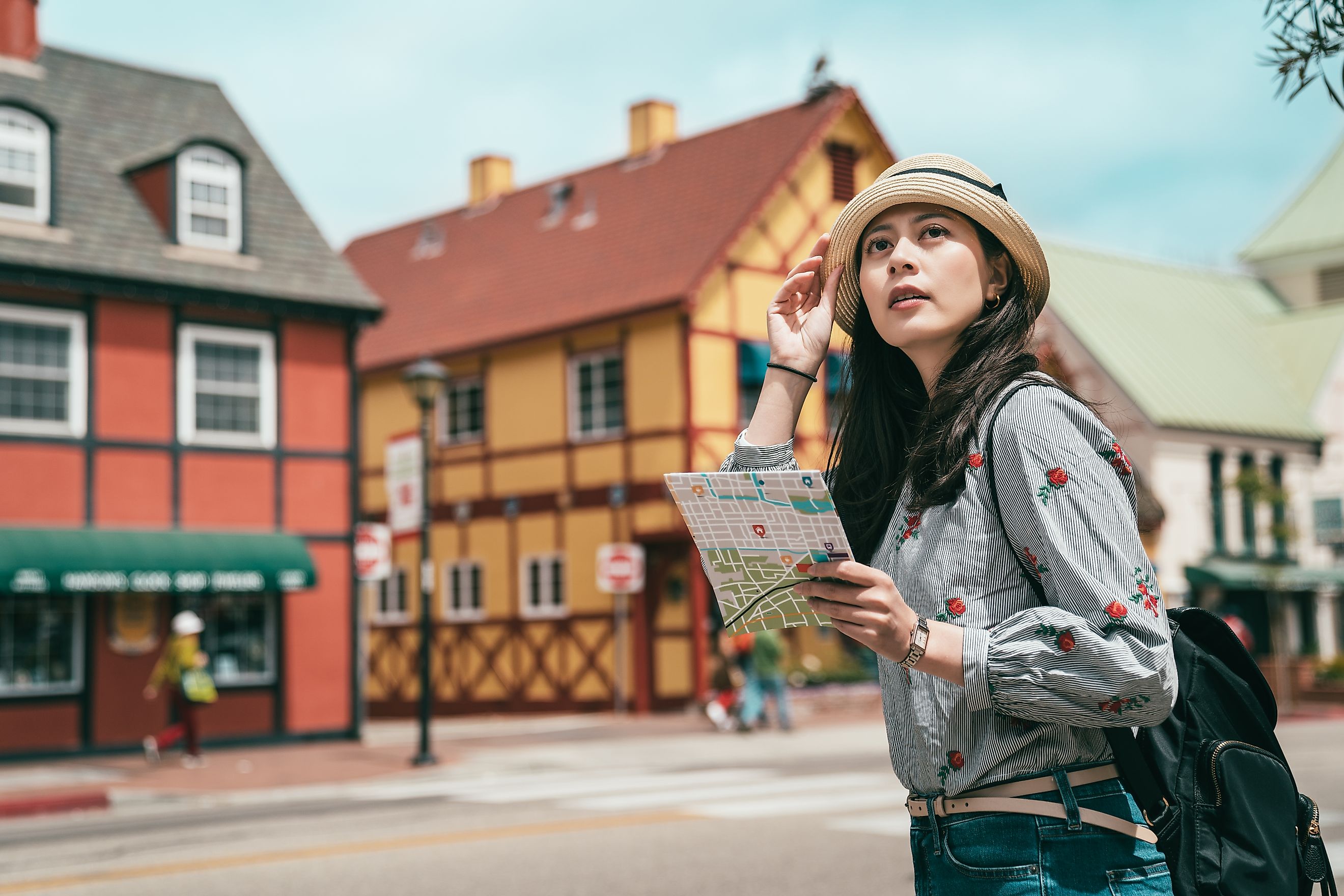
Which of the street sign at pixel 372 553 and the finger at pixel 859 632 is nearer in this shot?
the finger at pixel 859 632

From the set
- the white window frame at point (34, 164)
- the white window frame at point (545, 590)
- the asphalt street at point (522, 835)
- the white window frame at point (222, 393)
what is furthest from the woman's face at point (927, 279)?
the white window frame at point (545, 590)

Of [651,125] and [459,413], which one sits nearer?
[459,413]

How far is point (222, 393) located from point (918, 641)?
1980 cm

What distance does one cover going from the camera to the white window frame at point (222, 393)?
20469mm

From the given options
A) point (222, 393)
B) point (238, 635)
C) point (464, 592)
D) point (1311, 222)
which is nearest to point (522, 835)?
point (238, 635)

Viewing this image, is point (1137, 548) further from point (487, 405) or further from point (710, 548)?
point (487, 405)

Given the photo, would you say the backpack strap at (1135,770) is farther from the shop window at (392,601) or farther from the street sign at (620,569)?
the shop window at (392,601)

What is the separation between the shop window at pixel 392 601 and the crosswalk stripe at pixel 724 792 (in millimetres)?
17385

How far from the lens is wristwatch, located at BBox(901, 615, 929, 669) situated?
222 cm

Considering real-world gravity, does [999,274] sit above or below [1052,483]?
above

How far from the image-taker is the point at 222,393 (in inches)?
822

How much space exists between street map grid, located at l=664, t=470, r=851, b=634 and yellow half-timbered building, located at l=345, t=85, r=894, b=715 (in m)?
22.3

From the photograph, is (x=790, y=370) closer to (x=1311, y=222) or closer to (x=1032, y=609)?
(x=1032, y=609)

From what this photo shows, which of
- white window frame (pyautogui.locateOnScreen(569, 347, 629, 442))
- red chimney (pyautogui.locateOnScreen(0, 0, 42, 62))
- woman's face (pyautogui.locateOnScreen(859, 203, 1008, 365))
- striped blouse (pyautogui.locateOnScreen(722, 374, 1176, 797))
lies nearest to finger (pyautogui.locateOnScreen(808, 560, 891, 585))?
striped blouse (pyautogui.locateOnScreen(722, 374, 1176, 797))
